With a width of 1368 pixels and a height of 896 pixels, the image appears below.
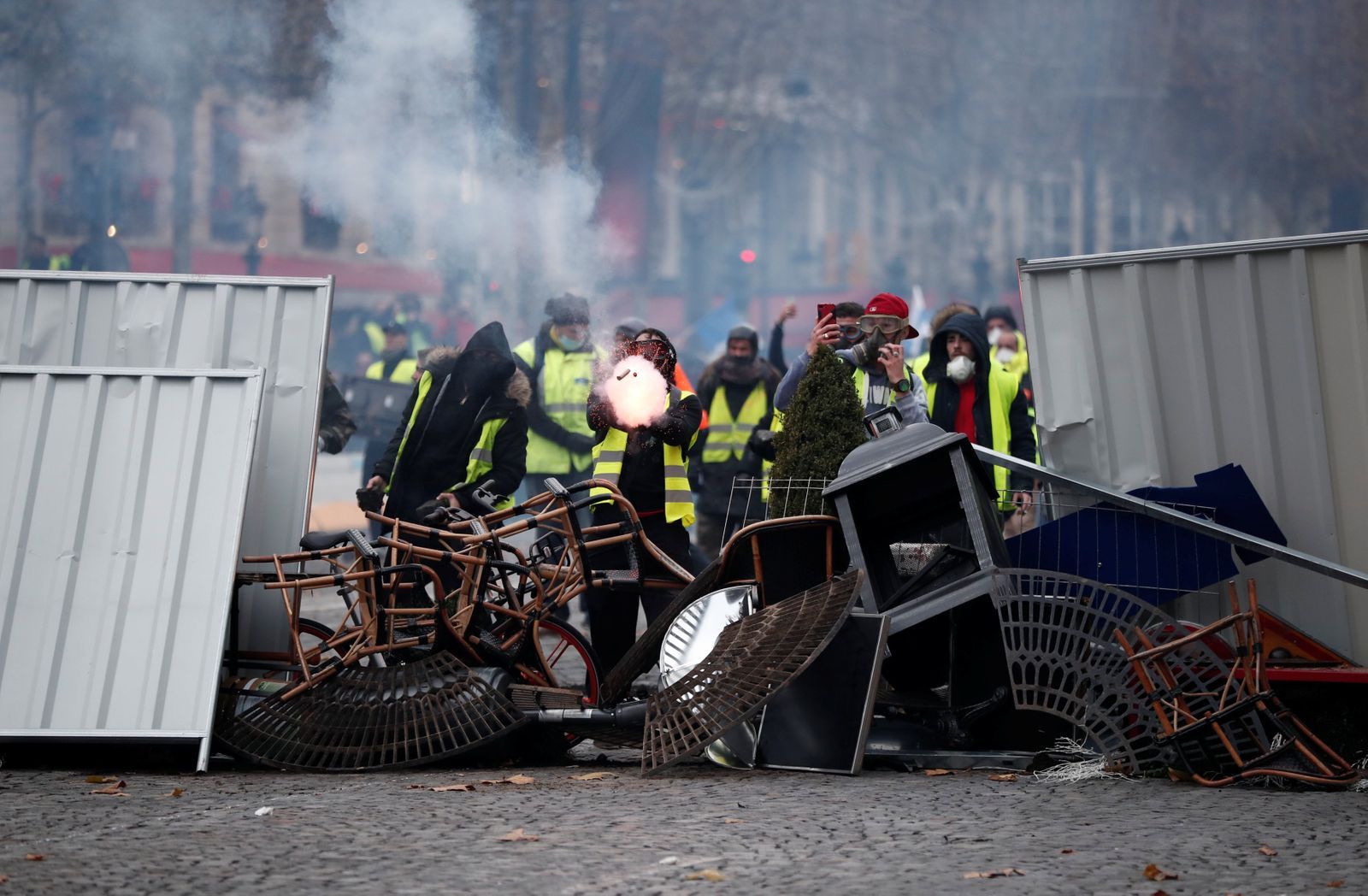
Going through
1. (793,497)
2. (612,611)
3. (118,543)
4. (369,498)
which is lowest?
(612,611)

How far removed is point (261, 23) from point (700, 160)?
22.7m

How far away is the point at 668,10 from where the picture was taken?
43.6 m

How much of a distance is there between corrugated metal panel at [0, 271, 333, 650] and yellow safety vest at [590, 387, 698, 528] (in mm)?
1363

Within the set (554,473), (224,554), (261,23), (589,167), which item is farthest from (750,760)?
(589,167)

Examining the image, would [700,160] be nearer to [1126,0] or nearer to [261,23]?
[1126,0]

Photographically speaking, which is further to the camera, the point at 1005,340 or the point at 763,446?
the point at 1005,340

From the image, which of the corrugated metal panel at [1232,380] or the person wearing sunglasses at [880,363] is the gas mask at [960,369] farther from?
A: the corrugated metal panel at [1232,380]

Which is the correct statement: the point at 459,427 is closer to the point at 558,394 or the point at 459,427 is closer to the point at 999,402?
the point at 558,394

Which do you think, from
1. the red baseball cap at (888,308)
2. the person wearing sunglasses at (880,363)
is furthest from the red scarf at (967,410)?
the red baseball cap at (888,308)

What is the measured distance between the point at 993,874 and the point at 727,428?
7059 mm

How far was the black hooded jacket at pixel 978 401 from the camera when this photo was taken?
9328 millimetres

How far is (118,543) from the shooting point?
6.49m

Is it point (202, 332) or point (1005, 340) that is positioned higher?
point (1005, 340)

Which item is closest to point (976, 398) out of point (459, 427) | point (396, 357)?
point (459, 427)
